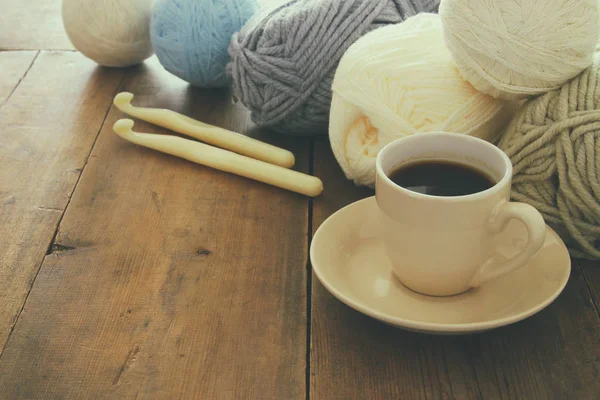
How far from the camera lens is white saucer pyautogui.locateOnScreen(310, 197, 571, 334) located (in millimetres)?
517

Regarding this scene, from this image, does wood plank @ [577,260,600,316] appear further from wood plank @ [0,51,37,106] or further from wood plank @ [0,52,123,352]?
wood plank @ [0,51,37,106]

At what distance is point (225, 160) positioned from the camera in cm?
79

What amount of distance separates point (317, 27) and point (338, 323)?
0.35 metres

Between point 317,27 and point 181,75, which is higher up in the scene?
point 317,27

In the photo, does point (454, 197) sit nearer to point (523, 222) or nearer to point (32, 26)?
point (523, 222)

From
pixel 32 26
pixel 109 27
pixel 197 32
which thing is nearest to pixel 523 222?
pixel 197 32

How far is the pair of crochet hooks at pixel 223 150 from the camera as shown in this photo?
2.48ft

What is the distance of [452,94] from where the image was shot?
0.67 meters

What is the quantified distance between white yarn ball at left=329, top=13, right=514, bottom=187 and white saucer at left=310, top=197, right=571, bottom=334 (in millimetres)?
117

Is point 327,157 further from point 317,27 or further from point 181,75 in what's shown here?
point 181,75

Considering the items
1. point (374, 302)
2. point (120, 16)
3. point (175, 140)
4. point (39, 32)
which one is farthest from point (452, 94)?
point (39, 32)

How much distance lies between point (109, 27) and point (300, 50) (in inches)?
14.7

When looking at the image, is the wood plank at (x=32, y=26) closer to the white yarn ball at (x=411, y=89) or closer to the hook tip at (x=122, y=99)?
the hook tip at (x=122, y=99)

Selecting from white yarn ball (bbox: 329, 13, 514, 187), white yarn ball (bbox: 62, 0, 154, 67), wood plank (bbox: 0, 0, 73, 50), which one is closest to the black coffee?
white yarn ball (bbox: 329, 13, 514, 187)
